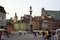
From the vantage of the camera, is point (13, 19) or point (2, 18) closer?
point (2, 18)

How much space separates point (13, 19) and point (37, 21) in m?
14.5

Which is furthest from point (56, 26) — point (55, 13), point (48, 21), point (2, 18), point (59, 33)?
point (59, 33)

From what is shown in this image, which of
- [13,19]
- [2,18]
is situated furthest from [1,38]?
[13,19]

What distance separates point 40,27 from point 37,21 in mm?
1958

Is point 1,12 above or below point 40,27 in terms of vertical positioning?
above

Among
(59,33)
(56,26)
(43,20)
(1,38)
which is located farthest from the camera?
(43,20)

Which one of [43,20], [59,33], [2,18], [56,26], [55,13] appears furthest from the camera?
[55,13]

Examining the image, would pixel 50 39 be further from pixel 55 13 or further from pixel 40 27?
pixel 55 13

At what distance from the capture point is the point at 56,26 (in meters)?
66.6

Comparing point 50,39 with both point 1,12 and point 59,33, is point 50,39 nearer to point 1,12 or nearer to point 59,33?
point 59,33

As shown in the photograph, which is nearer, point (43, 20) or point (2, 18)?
point (2, 18)

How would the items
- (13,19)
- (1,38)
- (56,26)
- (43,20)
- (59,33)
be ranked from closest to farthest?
1. (1,38)
2. (59,33)
3. (56,26)
4. (43,20)
5. (13,19)

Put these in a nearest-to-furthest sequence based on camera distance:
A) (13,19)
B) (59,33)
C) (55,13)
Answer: (59,33), (55,13), (13,19)

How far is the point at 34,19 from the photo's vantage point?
230 ft
